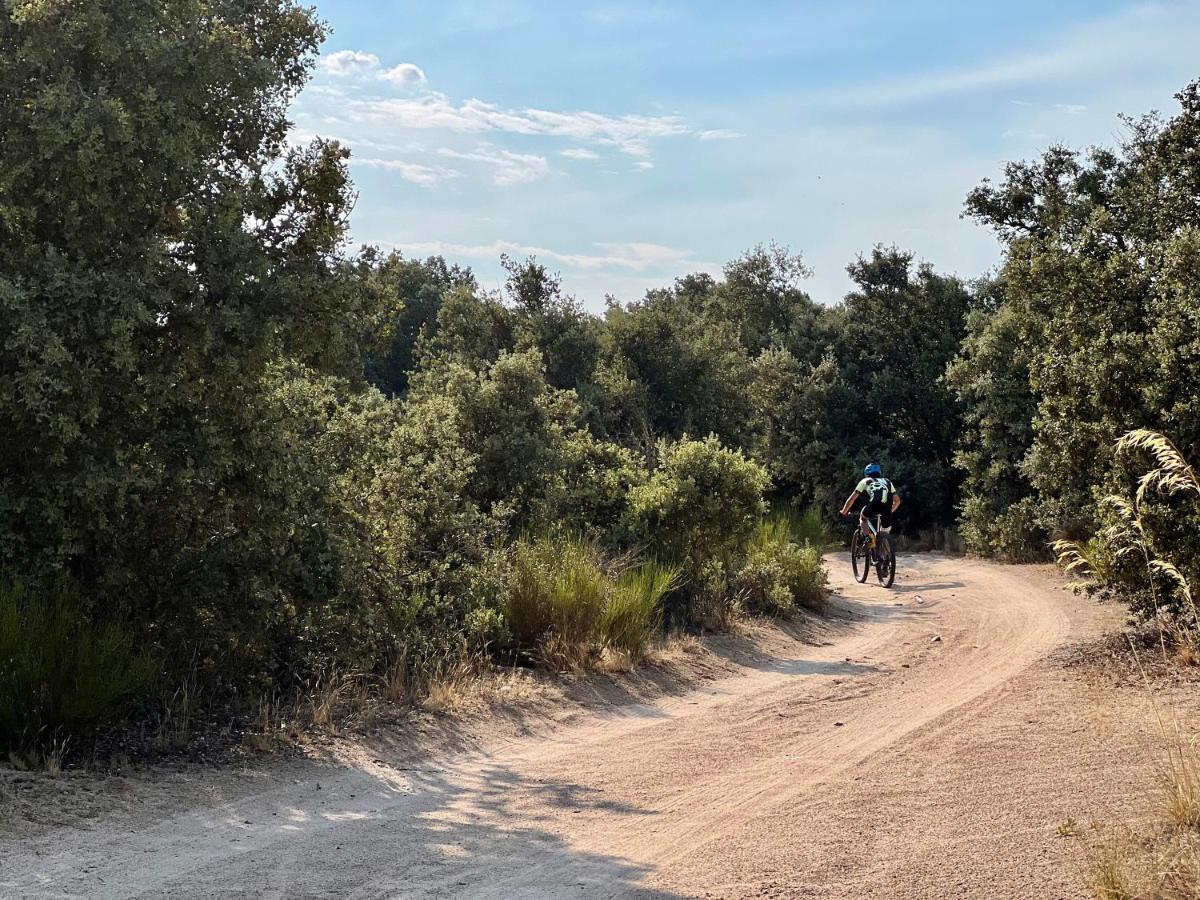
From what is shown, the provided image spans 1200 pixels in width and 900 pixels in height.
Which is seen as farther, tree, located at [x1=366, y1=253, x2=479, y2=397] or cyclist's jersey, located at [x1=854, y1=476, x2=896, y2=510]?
tree, located at [x1=366, y1=253, x2=479, y2=397]

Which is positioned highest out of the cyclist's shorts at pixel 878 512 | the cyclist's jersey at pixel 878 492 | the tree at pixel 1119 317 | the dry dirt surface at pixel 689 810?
the tree at pixel 1119 317

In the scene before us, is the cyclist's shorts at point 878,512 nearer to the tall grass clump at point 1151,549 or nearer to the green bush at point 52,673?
the tall grass clump at point 1151,549

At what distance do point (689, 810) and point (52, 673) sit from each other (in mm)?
3767

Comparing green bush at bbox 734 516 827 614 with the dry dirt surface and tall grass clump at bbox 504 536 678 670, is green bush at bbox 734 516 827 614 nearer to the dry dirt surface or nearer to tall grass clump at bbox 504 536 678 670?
tall grass clump at bbox 504 536 678 670

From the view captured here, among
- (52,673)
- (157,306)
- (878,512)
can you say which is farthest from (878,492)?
(52,673)

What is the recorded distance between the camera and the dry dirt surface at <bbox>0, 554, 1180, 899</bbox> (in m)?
4.84

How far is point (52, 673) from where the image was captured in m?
6.29

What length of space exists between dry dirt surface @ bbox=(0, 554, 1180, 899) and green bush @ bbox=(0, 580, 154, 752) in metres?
0.69

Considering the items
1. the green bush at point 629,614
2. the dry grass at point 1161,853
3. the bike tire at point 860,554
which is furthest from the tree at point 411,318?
the dry grass at point 1161,853

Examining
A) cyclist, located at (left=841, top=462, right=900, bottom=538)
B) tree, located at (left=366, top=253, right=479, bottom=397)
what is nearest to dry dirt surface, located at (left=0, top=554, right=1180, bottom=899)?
cyclist, located at (left=841, top=462, right=900, bottom=538)

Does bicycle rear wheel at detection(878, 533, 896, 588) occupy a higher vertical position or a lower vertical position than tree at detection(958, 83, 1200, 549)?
lower

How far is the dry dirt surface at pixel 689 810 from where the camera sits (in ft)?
15.9

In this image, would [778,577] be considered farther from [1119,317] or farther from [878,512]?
[1119,317]

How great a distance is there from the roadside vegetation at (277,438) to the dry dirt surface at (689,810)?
1147mm
